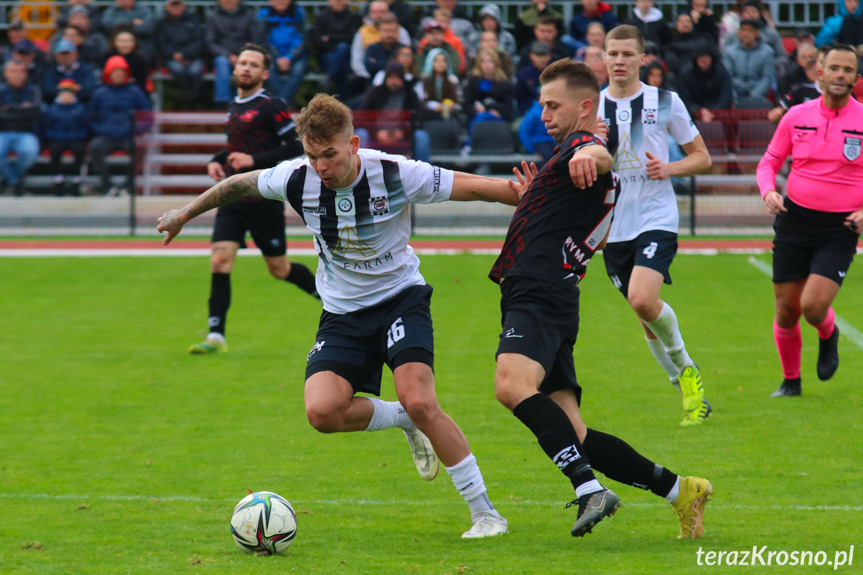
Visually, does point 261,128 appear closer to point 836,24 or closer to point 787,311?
point 787,311

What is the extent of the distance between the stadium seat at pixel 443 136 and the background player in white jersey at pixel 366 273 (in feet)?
37.8

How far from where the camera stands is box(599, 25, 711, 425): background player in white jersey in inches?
271

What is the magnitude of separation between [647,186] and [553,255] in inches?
97.5

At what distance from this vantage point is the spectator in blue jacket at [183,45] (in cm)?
1870

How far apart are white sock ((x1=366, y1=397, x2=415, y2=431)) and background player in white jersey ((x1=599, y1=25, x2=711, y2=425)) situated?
1915 millimetres

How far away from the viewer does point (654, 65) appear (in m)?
14.5

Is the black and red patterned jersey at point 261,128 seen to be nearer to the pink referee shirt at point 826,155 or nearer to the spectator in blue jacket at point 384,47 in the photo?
the pink referee shirt at point 826,155

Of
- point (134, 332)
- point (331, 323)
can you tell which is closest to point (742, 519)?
point (331, 323)

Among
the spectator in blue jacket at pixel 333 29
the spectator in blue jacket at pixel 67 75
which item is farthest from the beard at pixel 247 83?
the spectator in blue jacket at pixel 67 75

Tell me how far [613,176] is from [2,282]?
9.86 metres

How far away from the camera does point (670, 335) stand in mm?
6910

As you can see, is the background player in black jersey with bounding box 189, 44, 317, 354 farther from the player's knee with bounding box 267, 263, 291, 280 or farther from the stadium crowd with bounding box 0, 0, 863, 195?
the stadium crowd with bounding box 0, 0, 863, 195

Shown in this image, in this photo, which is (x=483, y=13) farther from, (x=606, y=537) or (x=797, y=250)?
(x=606, y=537)

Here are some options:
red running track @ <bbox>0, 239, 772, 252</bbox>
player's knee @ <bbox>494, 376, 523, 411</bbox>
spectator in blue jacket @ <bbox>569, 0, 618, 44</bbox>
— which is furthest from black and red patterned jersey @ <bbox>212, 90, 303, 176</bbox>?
spectator in blue jacket @ <bbox>569, 0, 618, 44</bbox>
